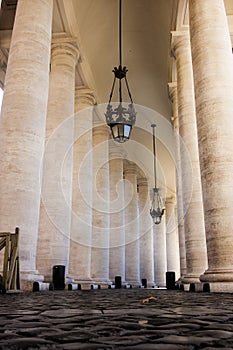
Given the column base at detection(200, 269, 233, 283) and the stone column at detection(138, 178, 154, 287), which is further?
the stone column at detection(138, 178, 154, 287)

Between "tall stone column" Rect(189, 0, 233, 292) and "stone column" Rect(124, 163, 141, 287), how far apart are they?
24038 mm

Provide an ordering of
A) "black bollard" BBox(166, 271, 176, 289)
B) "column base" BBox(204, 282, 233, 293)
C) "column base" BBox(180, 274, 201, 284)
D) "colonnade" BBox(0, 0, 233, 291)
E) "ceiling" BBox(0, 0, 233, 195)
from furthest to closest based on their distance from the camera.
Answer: "black bollard" BBox(166, 271, 176, 289) → "ceiling" BBox(0, 0, 233, 195) → "column base" BBox(180, 274, 201, 284) → "colonnade" BBox(0, 0, 233, 291) → "column base" BBox(204, 282, 233, 293)

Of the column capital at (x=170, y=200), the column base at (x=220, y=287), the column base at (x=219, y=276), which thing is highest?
the column capital at (x=170, y=200)

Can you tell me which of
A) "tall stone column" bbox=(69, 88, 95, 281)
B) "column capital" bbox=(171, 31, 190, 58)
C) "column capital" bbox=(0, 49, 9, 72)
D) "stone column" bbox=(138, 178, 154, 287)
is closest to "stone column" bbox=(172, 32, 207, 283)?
"column capital" bbox=(171, 31, 190, 58)

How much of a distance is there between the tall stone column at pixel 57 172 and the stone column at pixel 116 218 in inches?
555

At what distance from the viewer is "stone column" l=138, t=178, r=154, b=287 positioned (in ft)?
127

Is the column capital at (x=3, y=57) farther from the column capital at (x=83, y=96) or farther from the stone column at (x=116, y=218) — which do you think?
the stone column at (x=116, y=218)

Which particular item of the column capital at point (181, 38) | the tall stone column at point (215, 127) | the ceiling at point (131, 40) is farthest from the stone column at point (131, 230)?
the tall stone column at point (215, 127)

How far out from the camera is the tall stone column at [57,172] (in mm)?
14695

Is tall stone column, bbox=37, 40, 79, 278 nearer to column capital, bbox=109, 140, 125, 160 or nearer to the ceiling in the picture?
the ceiling

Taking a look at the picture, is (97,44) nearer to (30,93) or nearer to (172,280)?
(30,93)

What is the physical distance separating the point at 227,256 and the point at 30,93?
23.5 ft

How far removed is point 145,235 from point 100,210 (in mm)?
15658

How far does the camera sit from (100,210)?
2522 cm
